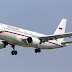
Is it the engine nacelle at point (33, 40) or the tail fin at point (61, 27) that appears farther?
the tail fin at point (61, 27)

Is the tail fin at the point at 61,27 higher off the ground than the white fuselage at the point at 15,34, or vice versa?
the tail fin at the point at 61,27

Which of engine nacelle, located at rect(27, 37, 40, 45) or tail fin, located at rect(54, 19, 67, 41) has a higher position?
tail fin, located at rect(54, 19, 67, 41)

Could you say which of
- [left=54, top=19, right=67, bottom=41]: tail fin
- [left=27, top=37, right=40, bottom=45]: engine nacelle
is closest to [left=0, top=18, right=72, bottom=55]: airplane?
[left=27, top=37, right=40, bottom=45]: engine nacelle

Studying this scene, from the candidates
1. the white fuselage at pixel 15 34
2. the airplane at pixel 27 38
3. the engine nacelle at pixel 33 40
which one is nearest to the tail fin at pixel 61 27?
the airplane at pixel 27 38

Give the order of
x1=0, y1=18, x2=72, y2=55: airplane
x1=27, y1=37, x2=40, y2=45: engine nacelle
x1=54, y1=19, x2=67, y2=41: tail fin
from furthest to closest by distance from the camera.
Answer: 1. x1=54, y1=19, x2=67, y2=41: tail fin
2. x1=27, y1=37, x2=40, y2=45: engine nacelle
3. x1=0, y1=18, x2=72, y2=55: airplane

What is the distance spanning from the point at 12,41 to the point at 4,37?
7.55ft

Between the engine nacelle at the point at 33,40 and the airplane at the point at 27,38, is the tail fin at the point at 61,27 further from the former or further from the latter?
the engine nacelle at the point at 33,40

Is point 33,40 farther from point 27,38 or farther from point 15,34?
point 15,34

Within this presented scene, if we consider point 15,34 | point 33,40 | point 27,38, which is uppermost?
point 15,34

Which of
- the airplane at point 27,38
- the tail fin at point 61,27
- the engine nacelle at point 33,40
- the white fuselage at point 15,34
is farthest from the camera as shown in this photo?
the tail fin at point 61,27

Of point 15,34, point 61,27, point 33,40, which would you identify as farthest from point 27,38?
point 61,27

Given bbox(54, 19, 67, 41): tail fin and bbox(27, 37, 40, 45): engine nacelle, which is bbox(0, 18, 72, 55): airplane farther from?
bbox(54, 19, 67, 41): tail fin

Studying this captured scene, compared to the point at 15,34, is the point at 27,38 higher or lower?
lower

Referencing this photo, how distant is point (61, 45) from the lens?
→ 78.3 meters
